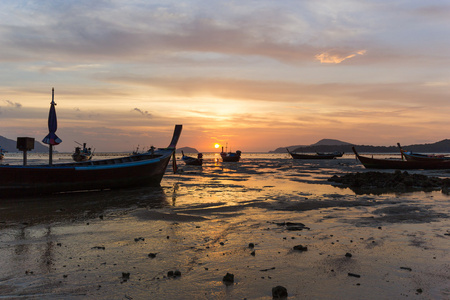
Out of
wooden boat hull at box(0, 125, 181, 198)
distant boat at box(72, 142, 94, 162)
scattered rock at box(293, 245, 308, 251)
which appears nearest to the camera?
scattered rock at box(293, 245, 308, 251)

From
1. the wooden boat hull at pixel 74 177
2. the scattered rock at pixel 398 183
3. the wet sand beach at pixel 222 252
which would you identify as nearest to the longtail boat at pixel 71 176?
the wooden boat hull at pixel 74 177

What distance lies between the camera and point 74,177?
59.5 ft

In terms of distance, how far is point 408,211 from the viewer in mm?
13156

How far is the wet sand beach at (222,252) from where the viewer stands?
217 inches

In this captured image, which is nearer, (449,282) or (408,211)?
(449,282)

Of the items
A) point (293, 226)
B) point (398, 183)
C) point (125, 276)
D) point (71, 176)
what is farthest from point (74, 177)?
point (398, 183)

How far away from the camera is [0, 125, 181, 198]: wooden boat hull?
1652 cm

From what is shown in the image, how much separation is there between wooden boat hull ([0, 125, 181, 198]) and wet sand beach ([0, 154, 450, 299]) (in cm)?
288

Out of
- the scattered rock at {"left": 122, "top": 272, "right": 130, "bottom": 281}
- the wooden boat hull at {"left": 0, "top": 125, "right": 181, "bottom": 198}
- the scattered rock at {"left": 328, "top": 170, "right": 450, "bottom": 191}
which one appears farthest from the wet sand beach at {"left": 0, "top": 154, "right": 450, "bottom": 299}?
the scattered rock at {"left": 328, "top": 170, "right": 450, "bottom": 191}

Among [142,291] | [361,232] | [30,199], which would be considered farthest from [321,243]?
[30,199]

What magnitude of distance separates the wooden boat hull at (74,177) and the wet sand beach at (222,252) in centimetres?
288

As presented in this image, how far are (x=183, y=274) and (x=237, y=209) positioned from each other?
→ 7.67 metres

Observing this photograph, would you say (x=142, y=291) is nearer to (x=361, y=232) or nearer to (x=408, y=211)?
(x=361, y=232)

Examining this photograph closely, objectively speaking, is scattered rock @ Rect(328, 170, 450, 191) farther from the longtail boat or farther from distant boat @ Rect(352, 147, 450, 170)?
distant boat @ Rect(352, 147, 450, 170)
